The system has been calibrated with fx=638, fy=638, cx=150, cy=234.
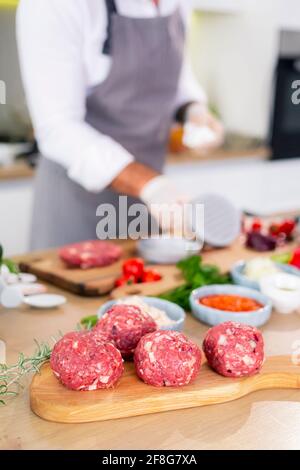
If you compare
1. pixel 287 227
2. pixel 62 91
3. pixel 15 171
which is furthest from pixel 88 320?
pixel 15 171

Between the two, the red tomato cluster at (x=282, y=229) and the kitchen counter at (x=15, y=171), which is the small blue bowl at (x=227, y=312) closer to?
the red tomato cluster at (x=282, y=229)

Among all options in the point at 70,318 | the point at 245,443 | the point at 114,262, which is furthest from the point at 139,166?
the point at 245,443

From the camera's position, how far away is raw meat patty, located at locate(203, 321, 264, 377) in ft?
2.97

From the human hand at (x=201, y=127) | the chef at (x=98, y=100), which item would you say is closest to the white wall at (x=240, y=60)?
the chef at (x=98, y=100)

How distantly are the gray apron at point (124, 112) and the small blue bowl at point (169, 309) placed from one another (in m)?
0.65

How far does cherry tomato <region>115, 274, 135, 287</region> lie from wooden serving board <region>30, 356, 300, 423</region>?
43 cm

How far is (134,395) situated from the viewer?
857mm

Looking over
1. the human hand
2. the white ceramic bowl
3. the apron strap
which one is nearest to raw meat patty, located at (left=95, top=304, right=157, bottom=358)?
the white ceramic bowl

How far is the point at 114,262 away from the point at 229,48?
88.2 inches

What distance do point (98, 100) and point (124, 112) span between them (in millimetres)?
113

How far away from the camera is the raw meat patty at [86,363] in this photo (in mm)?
848

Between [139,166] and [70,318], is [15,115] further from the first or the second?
[70,318]
